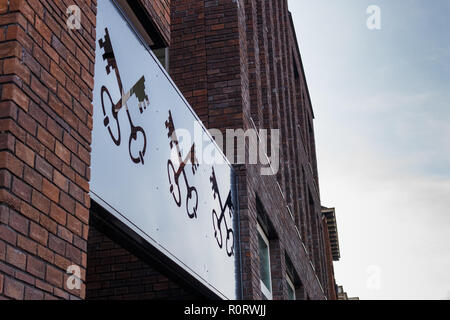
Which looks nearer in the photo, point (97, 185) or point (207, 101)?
point (97, 185)

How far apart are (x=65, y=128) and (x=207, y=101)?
5.33 metres

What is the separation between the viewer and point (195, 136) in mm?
6852

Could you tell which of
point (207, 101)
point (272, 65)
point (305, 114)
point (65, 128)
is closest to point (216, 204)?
point (207, 101)

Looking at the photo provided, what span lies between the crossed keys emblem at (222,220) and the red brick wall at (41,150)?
11.3 ft

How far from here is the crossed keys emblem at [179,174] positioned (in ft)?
19.4

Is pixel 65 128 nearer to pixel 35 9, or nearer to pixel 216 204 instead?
pixel 35 9

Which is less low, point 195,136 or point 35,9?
point 195,136

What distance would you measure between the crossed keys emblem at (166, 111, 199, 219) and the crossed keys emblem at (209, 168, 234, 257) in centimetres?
69

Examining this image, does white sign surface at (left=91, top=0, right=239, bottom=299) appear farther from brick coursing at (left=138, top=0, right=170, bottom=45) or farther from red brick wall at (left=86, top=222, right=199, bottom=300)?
red brick wall at (left=86, top=222, right=199, bottom=300)

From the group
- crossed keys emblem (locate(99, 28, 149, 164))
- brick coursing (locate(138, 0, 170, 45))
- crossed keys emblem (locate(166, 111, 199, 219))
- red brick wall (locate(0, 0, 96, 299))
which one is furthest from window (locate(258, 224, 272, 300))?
red brick wall (locate(0, 0, 96, 299))

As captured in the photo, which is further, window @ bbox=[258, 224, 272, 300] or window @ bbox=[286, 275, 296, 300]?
window @ bbox=[286, 275, 296, 300]

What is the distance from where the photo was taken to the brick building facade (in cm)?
318

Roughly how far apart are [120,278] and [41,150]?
417 cm

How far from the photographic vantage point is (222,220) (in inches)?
301
